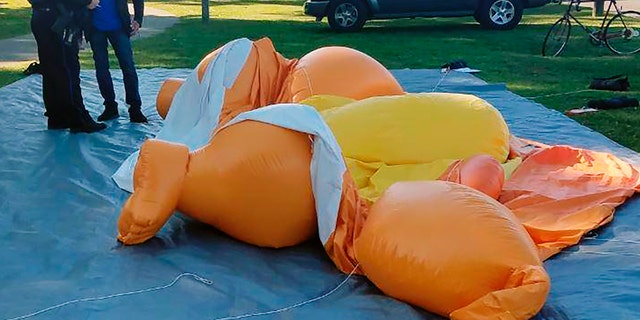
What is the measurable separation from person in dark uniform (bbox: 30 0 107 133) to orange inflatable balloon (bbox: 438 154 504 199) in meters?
3.01

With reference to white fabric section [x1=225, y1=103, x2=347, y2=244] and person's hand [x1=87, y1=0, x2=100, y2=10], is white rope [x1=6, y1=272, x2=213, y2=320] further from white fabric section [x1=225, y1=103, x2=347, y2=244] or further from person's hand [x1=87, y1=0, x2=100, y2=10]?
person's hand [x1=87, y1=0, x2=100, y2=10]

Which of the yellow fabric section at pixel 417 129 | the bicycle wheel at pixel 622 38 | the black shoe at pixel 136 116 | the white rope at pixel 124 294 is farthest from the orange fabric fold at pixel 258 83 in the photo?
the bicycle wheel at pixel 622 38

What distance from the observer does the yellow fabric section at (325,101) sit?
5.09 m

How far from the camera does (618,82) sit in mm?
8445

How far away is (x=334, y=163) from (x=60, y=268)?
4.14 feet

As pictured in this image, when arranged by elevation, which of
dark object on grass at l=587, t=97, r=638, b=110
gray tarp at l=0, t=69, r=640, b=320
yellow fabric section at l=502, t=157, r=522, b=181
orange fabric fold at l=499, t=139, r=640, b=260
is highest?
orange fabric fold at l=499, t=139, r=640, b=260

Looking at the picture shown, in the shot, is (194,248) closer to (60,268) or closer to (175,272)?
(175,272)

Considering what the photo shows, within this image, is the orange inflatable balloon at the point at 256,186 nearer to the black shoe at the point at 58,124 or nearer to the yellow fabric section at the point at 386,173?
the yellow fabric section at the point at 386,173

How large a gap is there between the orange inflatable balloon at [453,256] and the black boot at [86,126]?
3257mm

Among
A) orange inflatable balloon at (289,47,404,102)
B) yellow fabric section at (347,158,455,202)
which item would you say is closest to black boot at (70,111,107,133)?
orange inflatable balloon at (289,47,404,102)

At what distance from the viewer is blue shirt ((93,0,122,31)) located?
20.5ft

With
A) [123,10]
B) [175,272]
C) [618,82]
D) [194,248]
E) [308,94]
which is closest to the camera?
[175,272]

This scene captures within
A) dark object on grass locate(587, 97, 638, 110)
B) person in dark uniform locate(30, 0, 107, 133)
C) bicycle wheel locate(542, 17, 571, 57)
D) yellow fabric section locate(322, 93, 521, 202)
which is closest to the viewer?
yellow fabric section locate(322, 93, 521, 202)

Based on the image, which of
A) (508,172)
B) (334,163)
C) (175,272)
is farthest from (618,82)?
→ (175,272)
